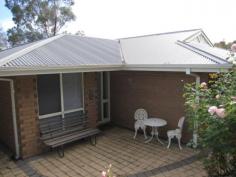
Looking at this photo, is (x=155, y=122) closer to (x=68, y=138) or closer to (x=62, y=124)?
(x=68, y=138)

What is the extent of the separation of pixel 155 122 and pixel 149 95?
4.00 ft

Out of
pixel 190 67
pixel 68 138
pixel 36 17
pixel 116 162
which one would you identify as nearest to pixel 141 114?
pixel 116 162

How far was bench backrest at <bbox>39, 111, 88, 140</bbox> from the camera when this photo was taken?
6916 millimetres

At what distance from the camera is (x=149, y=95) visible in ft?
27.3

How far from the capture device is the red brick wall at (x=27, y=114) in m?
6.24

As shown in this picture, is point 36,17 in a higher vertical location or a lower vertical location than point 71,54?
higher

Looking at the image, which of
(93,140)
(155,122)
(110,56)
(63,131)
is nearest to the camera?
(63,131)

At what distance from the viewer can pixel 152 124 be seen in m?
7.36

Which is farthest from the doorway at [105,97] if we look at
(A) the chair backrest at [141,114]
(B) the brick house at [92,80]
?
(A) the chair backrest at [141,114]

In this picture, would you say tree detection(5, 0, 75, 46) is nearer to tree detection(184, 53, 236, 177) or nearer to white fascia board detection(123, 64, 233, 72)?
white fascia board detection(123, 64, 233, 72)

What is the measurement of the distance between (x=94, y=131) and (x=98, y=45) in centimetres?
435

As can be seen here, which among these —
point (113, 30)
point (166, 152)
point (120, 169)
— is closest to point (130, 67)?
point (166, 152)

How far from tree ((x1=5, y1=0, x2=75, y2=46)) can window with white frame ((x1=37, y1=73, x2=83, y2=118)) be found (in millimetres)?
17942

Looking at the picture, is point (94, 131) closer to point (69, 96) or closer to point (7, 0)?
point (69, 96)
